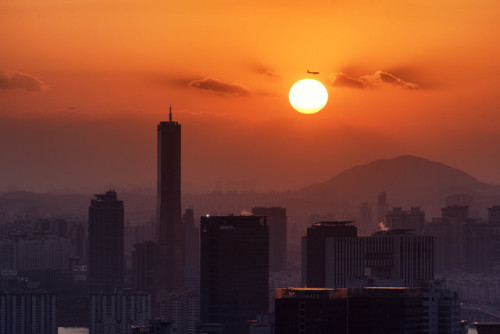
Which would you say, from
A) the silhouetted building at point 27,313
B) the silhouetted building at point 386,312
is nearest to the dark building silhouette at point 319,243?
the silhouetted building at point 27,313

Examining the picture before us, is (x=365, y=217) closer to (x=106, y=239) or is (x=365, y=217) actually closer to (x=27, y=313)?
(x=106, y=239)

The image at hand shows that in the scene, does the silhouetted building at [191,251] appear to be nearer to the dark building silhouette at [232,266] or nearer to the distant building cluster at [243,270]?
the distant building cluster at [243,270]

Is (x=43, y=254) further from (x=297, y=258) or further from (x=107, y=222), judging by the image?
(x=297, y=258)

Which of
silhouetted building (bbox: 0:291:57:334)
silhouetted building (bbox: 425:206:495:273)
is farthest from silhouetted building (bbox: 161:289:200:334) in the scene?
silhouetted building (bbox: 425:206:495:273)

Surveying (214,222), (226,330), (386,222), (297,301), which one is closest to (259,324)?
(297,301)

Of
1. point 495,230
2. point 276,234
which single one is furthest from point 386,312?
point 495,230

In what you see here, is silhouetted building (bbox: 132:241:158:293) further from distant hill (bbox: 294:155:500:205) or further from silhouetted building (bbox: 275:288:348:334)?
silhouetted building (bbox: 275:288:348:334)

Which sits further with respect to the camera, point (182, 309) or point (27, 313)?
point (27, 313)
